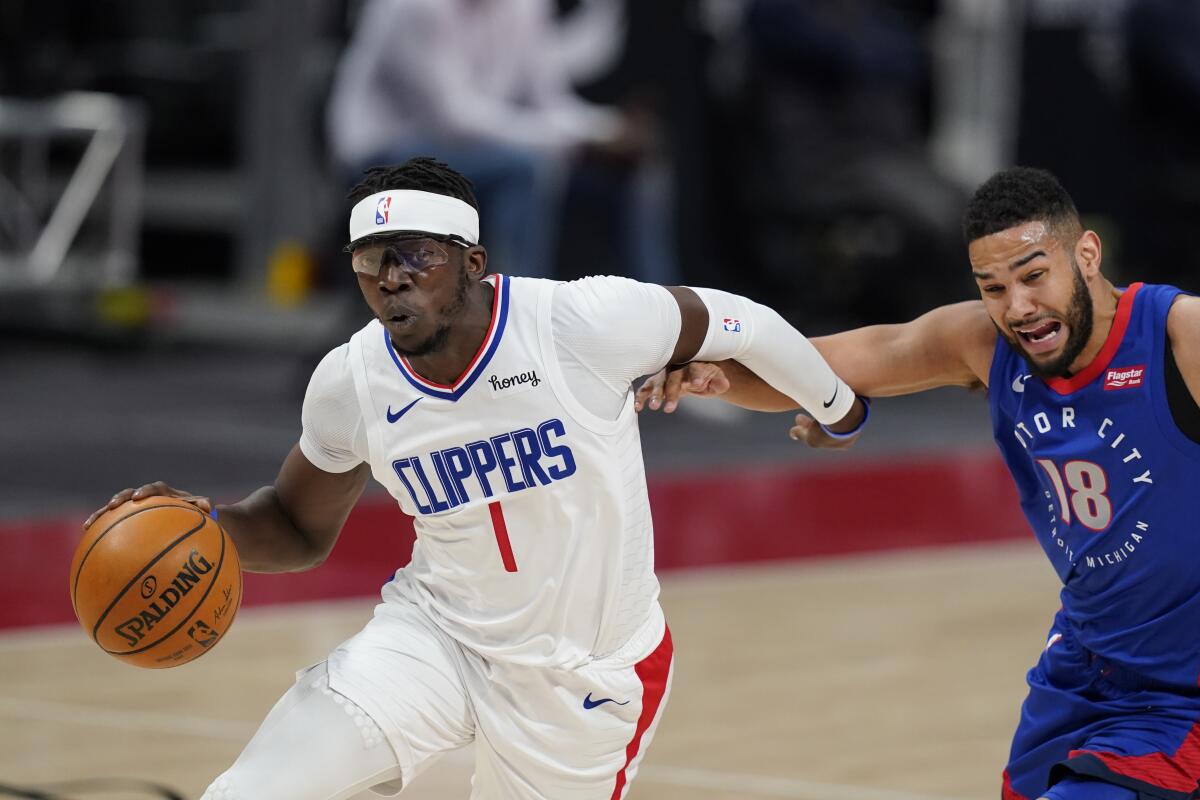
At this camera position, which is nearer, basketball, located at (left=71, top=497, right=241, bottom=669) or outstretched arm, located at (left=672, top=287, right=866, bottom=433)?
basketball, located at (left=71, top=497, right=241, bottom=669)

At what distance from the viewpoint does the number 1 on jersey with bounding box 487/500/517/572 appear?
3691 millimetres

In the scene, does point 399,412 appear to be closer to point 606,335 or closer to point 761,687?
point 606,335

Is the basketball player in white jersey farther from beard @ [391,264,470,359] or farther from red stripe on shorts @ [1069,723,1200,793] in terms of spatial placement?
red stripe on shorts @ [1069,723,1200,793]

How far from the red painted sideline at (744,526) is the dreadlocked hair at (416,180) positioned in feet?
13.2

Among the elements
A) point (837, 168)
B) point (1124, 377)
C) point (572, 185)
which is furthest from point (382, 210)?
point (837, 168)

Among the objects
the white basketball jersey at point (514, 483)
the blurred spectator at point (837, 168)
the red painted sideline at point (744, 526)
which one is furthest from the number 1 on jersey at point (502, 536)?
the blurred spectator at point (837, 168)

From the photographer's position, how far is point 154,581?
3664 millimetres

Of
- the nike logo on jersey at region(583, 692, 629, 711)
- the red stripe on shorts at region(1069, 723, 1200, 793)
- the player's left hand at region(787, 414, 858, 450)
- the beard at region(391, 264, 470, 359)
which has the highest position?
the beard at region(391, 264, 470, 359)

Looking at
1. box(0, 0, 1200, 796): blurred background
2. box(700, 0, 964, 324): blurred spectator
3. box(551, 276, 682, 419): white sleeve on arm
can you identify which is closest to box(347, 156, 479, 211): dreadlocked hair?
box(551, 276, 682, 419): white sleeve on arm

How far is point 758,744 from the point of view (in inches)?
230

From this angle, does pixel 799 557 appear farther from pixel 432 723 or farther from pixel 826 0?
pixel 826 0

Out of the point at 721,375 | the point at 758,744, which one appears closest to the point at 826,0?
the point at 758,744

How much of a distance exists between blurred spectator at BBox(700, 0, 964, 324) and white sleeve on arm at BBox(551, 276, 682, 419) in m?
9.84

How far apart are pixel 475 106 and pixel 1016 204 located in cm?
697
